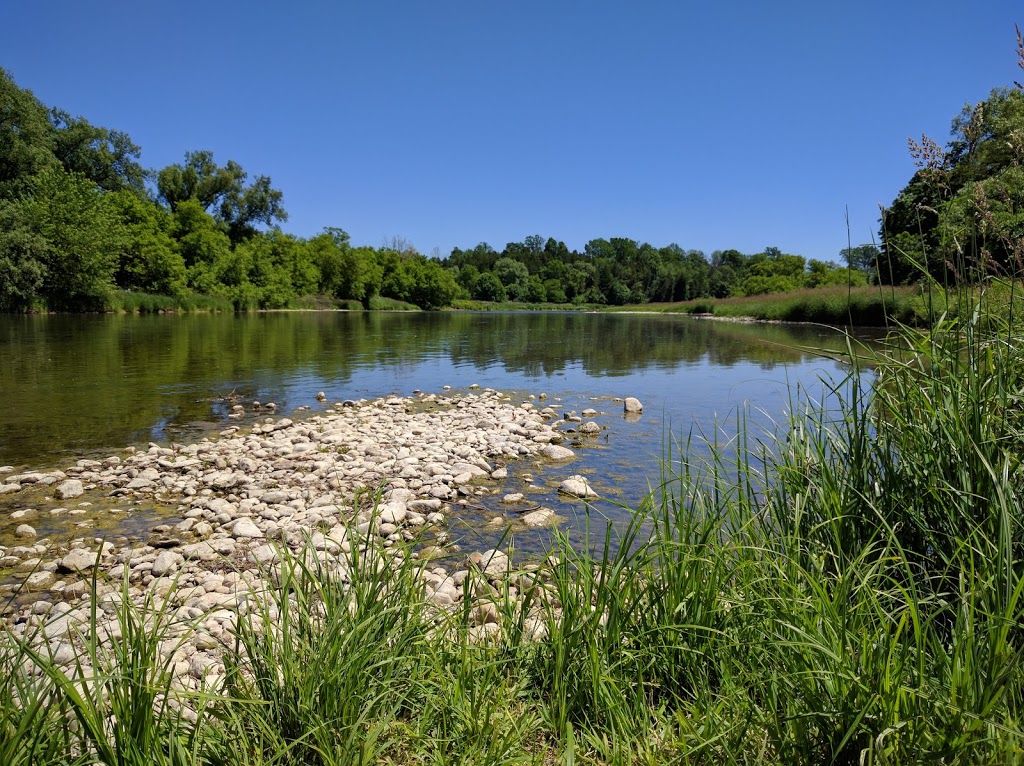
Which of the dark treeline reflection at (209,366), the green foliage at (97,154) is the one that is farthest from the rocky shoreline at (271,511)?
the green foliage at (97,154)

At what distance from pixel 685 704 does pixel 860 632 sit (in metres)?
0.69

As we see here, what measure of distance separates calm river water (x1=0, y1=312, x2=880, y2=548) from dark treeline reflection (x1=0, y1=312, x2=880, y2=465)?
0.05 meters

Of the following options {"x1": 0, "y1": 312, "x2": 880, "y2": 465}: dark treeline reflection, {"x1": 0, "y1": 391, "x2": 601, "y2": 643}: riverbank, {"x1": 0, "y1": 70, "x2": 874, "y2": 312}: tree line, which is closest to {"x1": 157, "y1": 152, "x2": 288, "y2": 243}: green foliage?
{"x1": 0, "y1": 70, "x2": 874, "y2": 312}: tree line

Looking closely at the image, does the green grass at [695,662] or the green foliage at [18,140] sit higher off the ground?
the green foliage at [18,140]

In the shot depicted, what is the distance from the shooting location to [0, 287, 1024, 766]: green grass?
5.94ft

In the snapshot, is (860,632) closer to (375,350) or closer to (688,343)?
(375,350)

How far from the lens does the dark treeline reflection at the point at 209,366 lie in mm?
10203

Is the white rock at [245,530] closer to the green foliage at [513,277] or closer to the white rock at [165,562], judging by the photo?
the white rock at [165,562]

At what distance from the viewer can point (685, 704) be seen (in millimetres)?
2328

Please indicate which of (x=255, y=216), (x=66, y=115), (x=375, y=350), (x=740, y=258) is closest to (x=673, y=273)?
(x=740, y=258)

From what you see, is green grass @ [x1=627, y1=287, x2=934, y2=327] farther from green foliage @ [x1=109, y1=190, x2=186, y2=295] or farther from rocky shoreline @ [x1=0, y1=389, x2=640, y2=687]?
green foliage @ [x1=109, y1=190, x2=186, y2=295]

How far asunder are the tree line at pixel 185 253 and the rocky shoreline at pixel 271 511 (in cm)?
344

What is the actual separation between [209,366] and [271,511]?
45.3ft

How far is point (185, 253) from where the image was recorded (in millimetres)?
65500
